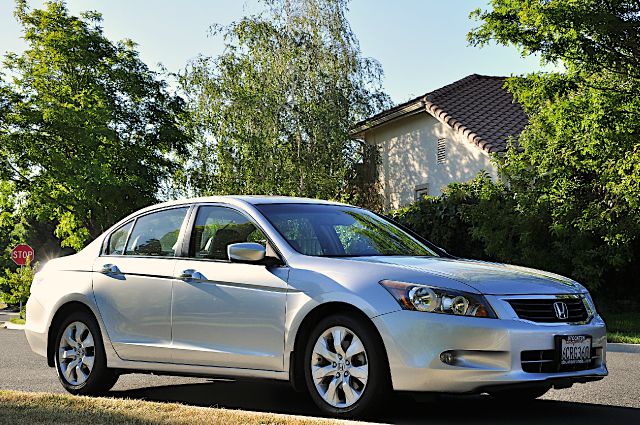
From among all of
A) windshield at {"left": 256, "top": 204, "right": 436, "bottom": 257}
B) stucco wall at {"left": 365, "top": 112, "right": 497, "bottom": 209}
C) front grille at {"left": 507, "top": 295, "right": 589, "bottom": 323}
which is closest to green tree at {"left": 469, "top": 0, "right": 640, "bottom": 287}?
stucco wall at {"left": 365, "top": 112, "right": 497, "bottom": 209}

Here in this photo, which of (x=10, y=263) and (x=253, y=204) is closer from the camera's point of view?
(x=253, y=204)

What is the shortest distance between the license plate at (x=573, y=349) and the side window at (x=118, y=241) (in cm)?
411

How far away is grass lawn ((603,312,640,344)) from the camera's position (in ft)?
58.1

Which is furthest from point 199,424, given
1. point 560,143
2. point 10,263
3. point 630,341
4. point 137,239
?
point 10,263

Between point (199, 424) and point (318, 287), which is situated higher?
point (318, 287)

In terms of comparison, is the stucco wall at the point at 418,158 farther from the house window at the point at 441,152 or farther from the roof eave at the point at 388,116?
the roof eave at the point at 388,116

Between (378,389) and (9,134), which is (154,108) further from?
(378,389)

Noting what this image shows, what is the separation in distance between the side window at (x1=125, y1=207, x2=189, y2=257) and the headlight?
8.16 feet

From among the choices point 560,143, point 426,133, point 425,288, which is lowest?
point 425,288

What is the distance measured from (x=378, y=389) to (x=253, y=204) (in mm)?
2185

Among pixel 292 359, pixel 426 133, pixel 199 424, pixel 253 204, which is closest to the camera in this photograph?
pixel 199 424

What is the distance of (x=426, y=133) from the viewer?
116ft

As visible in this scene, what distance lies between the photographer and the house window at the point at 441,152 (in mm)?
34188

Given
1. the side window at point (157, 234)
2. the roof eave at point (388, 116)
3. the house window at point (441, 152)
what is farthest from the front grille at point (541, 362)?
the roof eave at point (388, 116)
